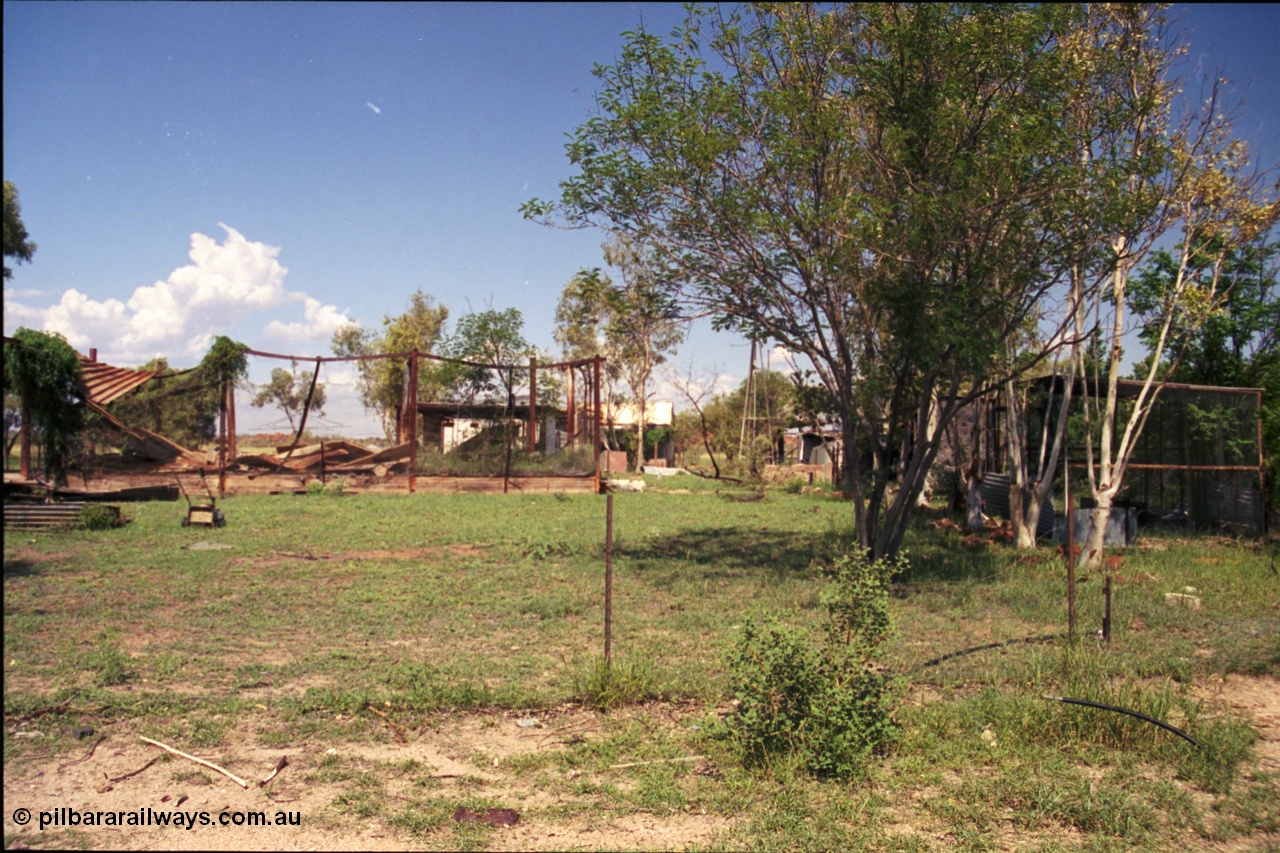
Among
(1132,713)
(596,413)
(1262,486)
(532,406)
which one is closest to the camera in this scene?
(1132,713)

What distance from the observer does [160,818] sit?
12.3 feet

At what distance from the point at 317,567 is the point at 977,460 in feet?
36.0

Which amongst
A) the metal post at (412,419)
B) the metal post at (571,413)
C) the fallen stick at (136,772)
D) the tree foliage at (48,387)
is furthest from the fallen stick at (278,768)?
the metal post at (571,413)

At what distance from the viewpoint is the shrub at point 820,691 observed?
14.7 feet

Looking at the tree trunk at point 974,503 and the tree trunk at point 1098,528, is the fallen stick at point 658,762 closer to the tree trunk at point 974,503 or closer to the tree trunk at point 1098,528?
the tree trunk at point 1098,528

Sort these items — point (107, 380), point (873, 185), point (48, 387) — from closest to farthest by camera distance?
point (873, 185) < point (48, 387) < point (107, 380)

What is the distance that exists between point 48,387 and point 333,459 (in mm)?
7429

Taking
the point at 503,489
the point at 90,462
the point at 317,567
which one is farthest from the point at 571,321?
the point at 317,567

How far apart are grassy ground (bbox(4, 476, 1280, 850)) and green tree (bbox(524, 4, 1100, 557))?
2.81m

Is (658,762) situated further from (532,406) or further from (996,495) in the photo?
(532,406)

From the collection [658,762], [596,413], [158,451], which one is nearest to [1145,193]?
[658,762]

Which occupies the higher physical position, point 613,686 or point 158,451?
point 158,451

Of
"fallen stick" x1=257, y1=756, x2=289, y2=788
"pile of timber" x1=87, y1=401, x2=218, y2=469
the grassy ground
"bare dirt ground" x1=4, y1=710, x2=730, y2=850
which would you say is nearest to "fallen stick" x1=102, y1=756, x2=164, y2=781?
"bare dirt ground" x1=4, y1=710, x2=730, y2=850

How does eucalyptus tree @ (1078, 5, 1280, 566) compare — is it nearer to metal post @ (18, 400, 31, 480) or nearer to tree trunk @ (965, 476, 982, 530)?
tree trunk @ (965, 476, 982, 530)
